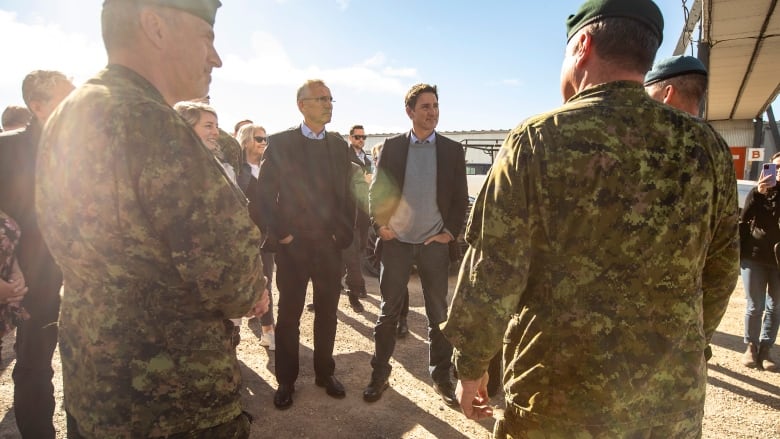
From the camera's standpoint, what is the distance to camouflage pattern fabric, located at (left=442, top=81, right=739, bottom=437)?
1.27m

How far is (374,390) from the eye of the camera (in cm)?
348

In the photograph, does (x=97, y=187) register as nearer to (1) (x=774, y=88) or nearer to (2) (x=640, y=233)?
(2) (x=640, y=233)

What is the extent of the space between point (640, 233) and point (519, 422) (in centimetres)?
68

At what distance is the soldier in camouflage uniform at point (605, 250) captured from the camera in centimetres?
127

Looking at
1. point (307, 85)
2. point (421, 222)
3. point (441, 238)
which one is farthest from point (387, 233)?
point (307, 85)

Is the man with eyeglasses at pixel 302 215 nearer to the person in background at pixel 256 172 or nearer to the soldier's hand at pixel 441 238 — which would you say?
the soldier's hand at pixel 441 238

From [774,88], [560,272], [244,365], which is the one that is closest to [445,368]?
[244,365]

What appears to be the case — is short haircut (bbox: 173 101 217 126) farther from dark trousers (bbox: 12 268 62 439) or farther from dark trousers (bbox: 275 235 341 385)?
dark trousers (bbox: 12 268 62 439)

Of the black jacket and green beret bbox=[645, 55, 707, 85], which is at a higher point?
green beret bbox=[645, 55, 707, 85]

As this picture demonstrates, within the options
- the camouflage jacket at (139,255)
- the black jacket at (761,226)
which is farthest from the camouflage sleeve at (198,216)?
the black jacket at (761,226)

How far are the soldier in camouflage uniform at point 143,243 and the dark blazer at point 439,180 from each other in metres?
2.30

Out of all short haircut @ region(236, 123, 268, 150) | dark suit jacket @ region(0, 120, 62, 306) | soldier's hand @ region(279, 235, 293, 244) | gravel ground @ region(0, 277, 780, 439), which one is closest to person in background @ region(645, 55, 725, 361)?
gravel ground @ region(0, 277, 780, 439)

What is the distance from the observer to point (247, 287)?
133 centimetres

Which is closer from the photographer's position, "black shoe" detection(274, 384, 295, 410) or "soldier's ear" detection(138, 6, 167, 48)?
"soldier's ear" detection(138, 6, 167, 48)
